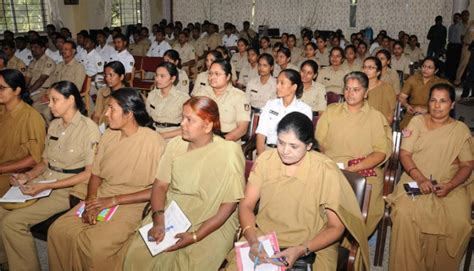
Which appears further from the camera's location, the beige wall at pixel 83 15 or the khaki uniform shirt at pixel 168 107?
the beige wall at pixel 83 15

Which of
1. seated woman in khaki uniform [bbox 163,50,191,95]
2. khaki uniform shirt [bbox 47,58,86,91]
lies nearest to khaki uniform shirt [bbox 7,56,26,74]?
khaki uniform shirt [bbox 47,58,86,91]

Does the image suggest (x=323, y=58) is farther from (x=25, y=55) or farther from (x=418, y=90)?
(x=25, y=55)

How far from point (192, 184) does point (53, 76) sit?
15.4 feet

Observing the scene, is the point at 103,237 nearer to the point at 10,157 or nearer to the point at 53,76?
the point at 10,157

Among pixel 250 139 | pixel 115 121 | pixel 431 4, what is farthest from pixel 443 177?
pixel 431 4

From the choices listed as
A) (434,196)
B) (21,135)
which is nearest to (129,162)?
(21,135)

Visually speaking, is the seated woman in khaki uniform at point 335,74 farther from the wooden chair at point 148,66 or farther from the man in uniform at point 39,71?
the man in uniform at point 39,71

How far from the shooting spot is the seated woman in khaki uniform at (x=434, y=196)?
282 centimetres

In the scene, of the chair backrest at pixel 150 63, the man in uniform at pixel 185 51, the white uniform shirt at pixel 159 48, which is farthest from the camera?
the white uniform shirt at pixel 159 48

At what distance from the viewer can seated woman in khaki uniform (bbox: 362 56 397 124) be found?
475cm

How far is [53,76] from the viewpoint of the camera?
6.41m

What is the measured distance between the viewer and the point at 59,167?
3111 millimetres

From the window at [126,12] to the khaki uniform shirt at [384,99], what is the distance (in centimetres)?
920

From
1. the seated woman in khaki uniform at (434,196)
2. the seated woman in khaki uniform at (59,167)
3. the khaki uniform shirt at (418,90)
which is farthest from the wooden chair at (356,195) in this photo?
the khaki uniform shirt at (418,90)
